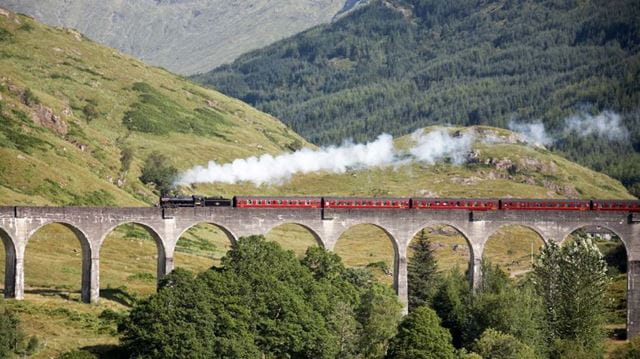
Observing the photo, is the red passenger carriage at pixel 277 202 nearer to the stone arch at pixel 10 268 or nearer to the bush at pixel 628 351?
the stone arch at pixel 10 268

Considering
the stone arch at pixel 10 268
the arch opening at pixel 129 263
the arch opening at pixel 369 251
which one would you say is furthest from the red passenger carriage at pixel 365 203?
the stone arch at pixel 10 268

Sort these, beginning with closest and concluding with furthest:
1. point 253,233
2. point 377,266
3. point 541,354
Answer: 1. point 541,354
2. point 253,233
3. point 377,266

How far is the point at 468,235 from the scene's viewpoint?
111 m

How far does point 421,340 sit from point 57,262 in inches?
2146

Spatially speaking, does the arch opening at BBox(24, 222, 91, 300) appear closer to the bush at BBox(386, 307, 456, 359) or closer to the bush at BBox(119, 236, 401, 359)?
the bush at BBox(119, 236, 401, 359)

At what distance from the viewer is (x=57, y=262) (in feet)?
393

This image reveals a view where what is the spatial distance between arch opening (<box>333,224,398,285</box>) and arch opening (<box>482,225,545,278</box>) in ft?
56.8

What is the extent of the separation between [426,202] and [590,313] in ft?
78.1

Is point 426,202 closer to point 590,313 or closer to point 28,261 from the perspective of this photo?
point 590,313

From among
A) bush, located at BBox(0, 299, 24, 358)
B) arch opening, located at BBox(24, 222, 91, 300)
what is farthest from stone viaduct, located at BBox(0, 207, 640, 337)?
bush, located at BBox(0, 299, 24, 358)

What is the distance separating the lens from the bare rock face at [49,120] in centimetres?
17738

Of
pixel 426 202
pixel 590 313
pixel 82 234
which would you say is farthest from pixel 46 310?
pixel 590 313

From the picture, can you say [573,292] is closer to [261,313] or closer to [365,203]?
[365,203]

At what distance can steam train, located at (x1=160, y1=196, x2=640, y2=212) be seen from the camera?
10875 cm
